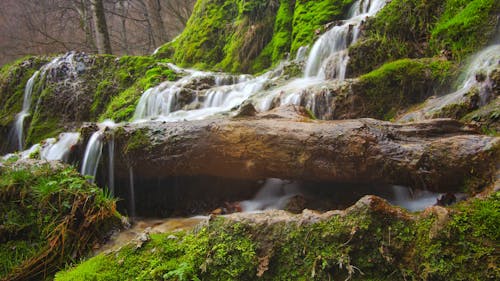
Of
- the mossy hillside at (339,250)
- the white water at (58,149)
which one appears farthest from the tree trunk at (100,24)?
the mossy hillside at (339,250)

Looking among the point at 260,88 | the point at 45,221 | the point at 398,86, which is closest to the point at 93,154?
the point at 45,221

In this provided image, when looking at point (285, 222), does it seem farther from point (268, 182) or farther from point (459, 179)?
point (268, 182)

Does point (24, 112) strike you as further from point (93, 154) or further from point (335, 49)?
point (335, 49)

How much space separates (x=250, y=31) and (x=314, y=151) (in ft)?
25.7

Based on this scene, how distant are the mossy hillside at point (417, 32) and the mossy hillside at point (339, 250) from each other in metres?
3.98

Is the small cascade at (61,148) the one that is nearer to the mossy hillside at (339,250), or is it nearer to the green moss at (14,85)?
the mossy hillside at (339,250)

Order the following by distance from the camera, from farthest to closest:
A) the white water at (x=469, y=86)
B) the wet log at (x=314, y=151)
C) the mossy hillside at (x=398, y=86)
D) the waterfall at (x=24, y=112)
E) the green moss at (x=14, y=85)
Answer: the green moss at (x=14, y=85) → the waterfall at (x=24, y=112) → the mossy hillside at (x=398, y=86) → the white water at (x=469, y=86) → the wet log at (x=314, y=151)

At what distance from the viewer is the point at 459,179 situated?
2615 mm

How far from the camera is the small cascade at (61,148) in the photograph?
179 inches

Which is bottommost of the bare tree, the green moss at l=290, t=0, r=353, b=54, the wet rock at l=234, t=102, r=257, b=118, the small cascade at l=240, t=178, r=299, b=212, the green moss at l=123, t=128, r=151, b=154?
the small cascade at l=240, t=178, r=299, b=212

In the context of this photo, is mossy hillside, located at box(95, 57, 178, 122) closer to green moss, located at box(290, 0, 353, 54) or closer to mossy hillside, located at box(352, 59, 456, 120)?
green moss, located at box(290, 0, 353, 54)

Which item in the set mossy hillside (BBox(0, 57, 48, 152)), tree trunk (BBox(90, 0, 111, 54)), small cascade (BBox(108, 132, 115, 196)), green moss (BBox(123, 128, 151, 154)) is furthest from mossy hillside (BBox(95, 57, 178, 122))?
green moss (BBox(123, 128, 151, 154))

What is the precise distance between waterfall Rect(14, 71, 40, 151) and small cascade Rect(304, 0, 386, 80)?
8.88 meters

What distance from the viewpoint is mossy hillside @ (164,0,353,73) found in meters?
8.49
